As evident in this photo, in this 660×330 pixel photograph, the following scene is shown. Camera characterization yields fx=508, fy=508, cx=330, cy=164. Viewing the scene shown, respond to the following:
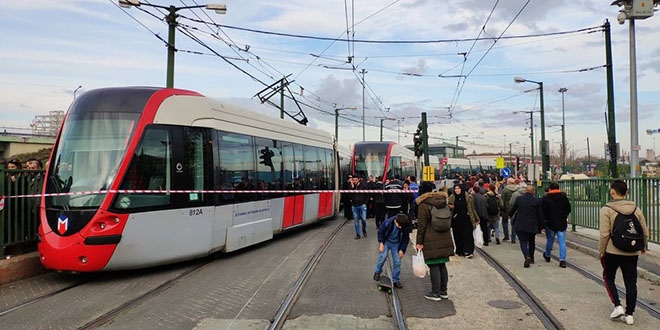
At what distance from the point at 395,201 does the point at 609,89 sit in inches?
336

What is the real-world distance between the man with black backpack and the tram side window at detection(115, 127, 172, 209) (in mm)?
6605

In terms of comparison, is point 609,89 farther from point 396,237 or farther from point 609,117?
point 396,237

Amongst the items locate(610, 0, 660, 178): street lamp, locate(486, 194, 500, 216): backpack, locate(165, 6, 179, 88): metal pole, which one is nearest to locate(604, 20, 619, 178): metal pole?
locate(610, 0, 660, 178): street lamp

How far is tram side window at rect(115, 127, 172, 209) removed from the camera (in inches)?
319

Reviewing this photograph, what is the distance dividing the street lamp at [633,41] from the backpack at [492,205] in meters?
4.48

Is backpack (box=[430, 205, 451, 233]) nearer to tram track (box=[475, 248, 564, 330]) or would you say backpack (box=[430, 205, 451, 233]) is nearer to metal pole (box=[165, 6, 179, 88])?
tram track (box=[475, 248, 564, 330])

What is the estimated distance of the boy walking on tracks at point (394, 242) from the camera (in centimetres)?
777

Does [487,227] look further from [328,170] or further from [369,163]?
[369,163]

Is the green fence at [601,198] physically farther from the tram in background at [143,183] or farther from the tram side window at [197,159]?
the tram side window at [197,159]

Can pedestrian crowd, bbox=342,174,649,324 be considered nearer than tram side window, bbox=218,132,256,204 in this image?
Yes

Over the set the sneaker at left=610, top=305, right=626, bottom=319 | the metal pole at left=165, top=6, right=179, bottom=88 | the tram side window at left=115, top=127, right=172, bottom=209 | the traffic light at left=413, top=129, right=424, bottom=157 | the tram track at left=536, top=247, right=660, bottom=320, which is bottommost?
the tram track at left=536, top=247, right=660, bottom=320

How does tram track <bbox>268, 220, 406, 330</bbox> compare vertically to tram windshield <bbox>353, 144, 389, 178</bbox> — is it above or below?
below

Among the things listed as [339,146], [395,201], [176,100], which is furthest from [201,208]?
[339,146]

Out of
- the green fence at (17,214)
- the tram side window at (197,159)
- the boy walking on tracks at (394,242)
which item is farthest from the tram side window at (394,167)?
the green fence at (17,214)
